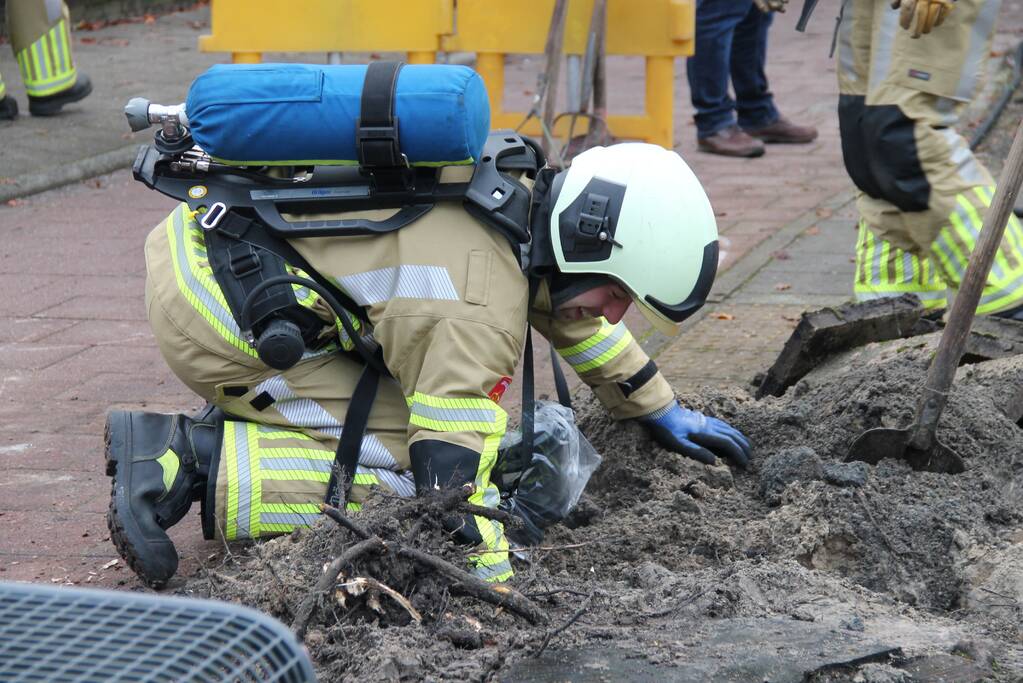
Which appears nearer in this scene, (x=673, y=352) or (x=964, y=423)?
(x=964, y=423)

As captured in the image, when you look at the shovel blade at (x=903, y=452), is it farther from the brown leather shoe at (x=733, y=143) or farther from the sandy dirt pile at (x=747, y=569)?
the brown leather shoe at (x=733, y=143)

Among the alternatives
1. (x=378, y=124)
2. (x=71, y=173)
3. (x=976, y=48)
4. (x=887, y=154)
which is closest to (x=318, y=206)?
(x=378, y=124)

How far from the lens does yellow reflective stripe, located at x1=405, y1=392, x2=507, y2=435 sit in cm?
303

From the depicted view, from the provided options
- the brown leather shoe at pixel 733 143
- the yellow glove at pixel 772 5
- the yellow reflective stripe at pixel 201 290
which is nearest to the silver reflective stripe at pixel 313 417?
the yellow reflective stripe at pixel 201 290

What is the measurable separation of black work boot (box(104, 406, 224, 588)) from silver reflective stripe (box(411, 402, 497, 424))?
0.65 meters

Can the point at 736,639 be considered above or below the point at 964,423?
above

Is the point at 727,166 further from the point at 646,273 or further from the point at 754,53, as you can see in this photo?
the point at 646,273

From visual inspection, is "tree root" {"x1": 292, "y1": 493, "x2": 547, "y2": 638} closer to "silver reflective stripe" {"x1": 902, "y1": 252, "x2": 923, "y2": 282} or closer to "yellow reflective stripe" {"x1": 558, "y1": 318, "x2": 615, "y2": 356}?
"yellow reflective stripe" {"x1": 558, "y1": 318, "x2": 615, "y2": 356}

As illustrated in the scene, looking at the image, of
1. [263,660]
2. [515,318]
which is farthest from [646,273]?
[263,660]

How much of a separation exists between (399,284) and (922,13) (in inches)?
83.7

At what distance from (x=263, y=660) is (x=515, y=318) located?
1644 mm

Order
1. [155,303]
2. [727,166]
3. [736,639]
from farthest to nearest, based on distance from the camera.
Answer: [727,166] < [155,303] < [736,639]

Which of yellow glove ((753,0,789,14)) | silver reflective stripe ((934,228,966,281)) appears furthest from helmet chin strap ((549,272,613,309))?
yellow glove ((753,0,789,14))

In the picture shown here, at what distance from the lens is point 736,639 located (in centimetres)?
252
